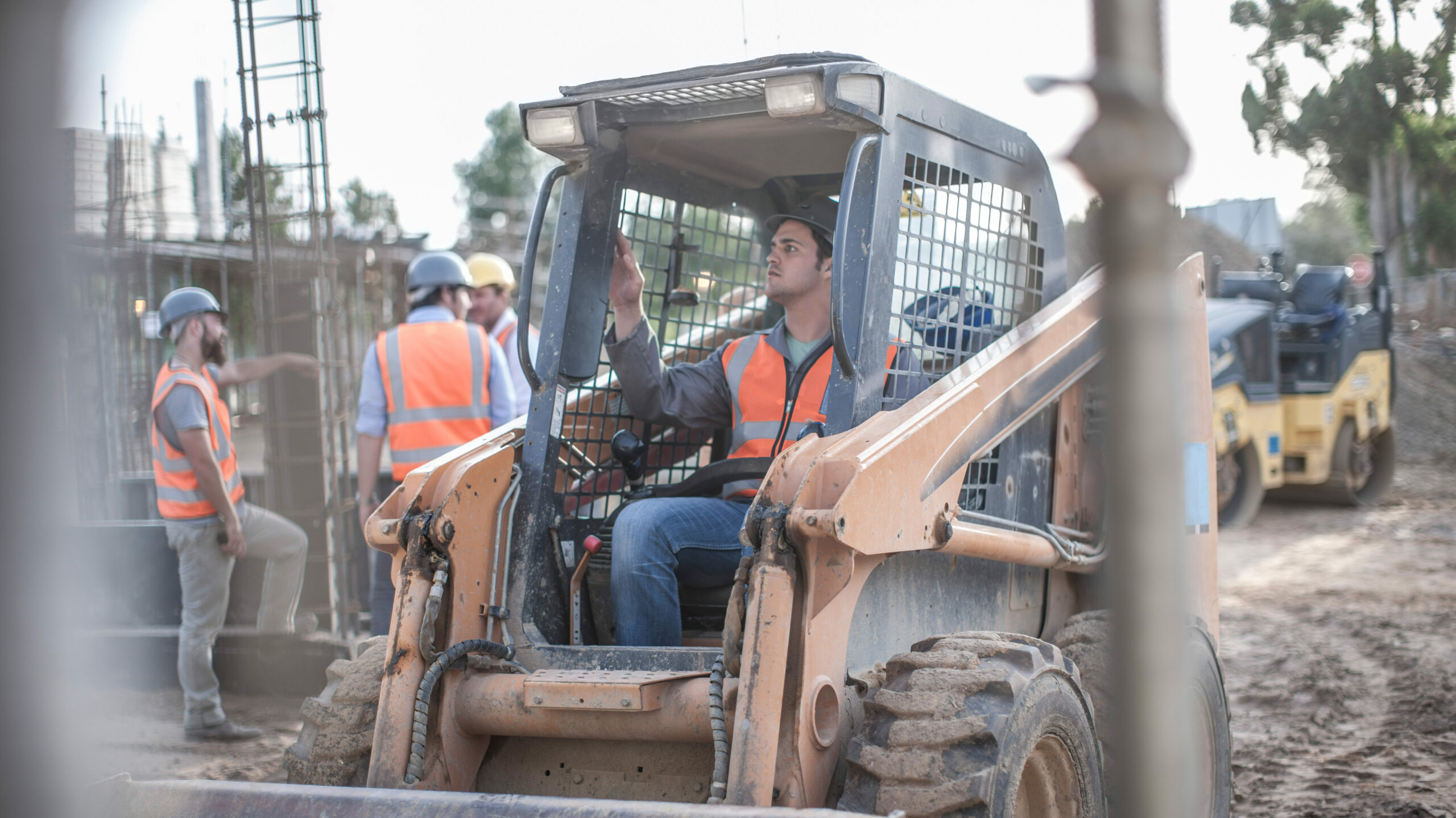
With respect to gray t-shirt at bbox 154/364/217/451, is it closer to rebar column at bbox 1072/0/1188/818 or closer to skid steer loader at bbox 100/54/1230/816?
skid steer loader at bbox 100/54/1230/816

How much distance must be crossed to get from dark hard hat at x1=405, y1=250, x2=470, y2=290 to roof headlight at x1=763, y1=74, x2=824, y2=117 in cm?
350

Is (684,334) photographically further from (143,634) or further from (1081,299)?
(143,634)

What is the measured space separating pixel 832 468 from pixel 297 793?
1408mm

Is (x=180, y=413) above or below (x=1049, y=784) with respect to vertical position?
above

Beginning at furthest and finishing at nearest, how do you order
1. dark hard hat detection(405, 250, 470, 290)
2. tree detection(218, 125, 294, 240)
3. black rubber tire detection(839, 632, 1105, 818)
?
tree detection(218, 125, 294, 240) → dark hard hat detection(405, 250, 470, 290) → black rubber tire detection(839, 632, 1105, 818)

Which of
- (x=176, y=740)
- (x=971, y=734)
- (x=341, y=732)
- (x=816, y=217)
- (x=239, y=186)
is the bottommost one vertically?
(x=176, y=740)

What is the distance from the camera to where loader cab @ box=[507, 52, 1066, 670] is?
338 centimetres

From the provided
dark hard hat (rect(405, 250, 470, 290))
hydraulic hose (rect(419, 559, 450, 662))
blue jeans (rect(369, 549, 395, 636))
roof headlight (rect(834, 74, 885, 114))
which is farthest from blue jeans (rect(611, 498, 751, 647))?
dark hard hat (rect(405, 250, 470, 290))

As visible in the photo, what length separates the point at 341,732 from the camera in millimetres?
3395

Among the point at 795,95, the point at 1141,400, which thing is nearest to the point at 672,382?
the point at 795,95

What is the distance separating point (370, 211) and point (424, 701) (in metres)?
27.4

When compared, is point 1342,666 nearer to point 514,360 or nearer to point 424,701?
point 514,360

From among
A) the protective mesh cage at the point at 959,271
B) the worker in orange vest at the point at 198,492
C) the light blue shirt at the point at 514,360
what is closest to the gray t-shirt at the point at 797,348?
the protective mesh cage at the point at 959,271

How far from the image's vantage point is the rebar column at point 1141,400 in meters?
1.14
